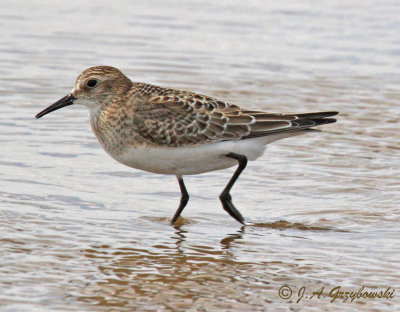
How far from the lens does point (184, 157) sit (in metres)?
9.67

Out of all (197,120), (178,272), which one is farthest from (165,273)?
(197,120)

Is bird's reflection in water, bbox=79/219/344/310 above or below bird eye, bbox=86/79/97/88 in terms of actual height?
below

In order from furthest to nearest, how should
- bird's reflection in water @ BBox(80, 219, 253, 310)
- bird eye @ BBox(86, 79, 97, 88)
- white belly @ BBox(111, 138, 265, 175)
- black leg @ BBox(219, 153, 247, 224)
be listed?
bird eye @ BBox(86, 79, 97, 88), black leg @ BBox(219, 153, 247, 224), white belly @ BBox(111, 138, 265, 175), bird's reflection in water @ BBox(80, 219, 253, 310)

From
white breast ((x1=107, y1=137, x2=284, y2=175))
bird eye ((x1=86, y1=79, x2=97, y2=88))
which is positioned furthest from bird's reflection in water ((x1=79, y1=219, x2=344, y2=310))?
bird eye ((x1=86, y1=79, x2=97, y2=88))

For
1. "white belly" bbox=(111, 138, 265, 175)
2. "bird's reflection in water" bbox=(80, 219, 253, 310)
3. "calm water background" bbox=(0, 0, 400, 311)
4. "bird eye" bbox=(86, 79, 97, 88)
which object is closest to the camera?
"bird's reflection in water" bbox=(80, 219, 253, 310)

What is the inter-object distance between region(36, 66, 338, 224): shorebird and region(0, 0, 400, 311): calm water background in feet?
2.14

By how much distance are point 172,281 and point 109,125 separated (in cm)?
247

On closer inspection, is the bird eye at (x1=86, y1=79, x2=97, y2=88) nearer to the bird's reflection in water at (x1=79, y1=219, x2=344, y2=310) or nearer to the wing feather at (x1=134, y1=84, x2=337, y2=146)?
the wing feather at (x1=134, y1=84, x2=337, y2=146)

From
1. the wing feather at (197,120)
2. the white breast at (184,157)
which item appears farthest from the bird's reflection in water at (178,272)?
the wing feather at (197,120)

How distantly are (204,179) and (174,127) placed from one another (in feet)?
6.69

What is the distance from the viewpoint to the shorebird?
9617 mm

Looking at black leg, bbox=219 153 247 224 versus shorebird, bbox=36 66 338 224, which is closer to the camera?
shorebird, bbox=36 66 338 224

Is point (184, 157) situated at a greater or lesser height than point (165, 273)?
greater

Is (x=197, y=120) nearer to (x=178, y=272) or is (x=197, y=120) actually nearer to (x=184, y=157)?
(x=184, y=157)
